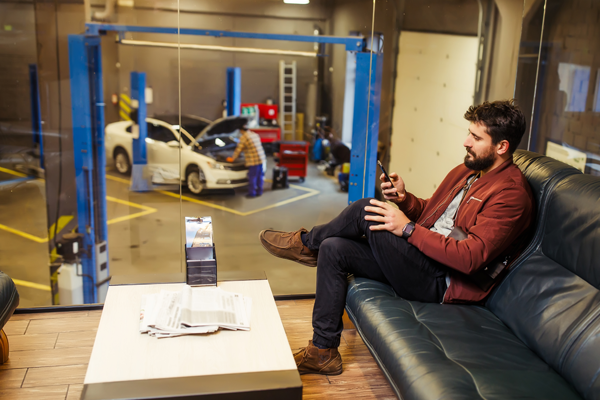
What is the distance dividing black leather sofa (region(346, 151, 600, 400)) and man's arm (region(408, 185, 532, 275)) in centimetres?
14

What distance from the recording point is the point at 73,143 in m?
3.11

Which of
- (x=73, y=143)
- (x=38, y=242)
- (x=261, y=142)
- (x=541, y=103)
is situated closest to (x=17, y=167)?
(x=73, y=143)

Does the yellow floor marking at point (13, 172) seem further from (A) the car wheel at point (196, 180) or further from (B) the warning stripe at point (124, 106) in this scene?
(A) the car wheel at point (196, 180)

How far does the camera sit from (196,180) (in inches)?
126

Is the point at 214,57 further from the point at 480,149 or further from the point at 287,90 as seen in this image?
the point at 480,149

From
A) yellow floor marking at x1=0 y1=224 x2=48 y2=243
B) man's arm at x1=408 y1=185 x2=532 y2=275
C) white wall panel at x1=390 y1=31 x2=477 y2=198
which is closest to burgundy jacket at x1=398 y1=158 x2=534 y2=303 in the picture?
man's arm at x1=408 y1=185 x2=532 y2=275

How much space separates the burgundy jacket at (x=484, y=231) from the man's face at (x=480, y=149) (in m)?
0.05

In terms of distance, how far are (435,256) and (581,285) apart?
50 cm

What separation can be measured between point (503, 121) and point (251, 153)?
5.25 feet

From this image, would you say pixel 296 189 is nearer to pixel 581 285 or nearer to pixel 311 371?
pixel 311 371

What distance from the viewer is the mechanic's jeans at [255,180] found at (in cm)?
323

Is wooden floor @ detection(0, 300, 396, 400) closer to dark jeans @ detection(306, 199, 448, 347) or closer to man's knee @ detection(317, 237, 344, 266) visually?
dark jeans @ detection(306, 199, 448, 347)

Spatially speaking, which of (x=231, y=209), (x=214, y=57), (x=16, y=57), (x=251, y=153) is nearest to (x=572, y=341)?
(x=251, y=153)

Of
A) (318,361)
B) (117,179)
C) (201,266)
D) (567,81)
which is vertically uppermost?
(567,81)
